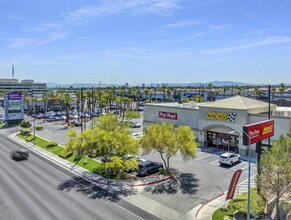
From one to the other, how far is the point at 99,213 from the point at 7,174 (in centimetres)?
1813

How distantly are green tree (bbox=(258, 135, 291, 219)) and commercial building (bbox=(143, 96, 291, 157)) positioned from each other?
18.3 m

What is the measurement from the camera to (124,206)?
25.3 m

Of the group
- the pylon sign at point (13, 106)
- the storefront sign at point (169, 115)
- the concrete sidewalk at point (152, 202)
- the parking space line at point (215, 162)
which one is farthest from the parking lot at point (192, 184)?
the pylon sign at point (13, 106)

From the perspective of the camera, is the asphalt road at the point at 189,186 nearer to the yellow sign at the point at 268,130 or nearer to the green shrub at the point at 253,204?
the green shrub at the point at 253,204

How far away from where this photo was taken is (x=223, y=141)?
4694 centimetres

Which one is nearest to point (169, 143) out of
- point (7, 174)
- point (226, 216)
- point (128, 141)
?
point (128, 141)

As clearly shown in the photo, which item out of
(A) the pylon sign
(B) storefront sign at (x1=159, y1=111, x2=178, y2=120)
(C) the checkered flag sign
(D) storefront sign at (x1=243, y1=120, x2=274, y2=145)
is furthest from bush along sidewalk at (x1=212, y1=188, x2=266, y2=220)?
(A) the pylon sign

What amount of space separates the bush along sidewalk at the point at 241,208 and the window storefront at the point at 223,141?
69.6 ft

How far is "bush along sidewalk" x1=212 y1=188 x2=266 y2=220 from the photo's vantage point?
884 inches

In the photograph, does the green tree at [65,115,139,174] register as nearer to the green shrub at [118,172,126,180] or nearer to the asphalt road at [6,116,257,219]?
the green shrub at [118,172,126,180]

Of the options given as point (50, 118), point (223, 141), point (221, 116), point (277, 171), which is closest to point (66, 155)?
point (221, 116)

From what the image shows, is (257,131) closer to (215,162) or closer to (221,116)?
(215,162)

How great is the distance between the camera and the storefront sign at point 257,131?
2304 cm

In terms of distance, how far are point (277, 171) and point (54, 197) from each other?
2125cm
